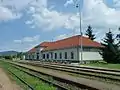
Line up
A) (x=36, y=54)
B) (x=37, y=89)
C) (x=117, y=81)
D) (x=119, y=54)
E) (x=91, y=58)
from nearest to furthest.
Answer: (x=37, y=89)
(x=117, y=81)
(x=119, y=54)
(x=91, y=58)
(x=36, y=54)

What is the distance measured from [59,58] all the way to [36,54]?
3464 centimetres

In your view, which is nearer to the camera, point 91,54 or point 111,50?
point 111,50

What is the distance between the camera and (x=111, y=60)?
53219 mm

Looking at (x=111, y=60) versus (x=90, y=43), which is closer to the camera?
(x=111, y=60)

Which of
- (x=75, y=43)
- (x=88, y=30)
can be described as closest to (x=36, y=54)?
(x=88, y=30)

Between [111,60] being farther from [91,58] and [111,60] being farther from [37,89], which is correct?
[37,89]

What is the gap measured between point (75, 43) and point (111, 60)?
15239mm

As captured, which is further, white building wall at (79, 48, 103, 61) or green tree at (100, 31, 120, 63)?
white building wall at (79, 48, 103, 61)

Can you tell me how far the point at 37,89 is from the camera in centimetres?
1609

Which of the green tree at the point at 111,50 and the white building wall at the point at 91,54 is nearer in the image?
the green tree at the point at 111,50

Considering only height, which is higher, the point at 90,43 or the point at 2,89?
the point at 90,43

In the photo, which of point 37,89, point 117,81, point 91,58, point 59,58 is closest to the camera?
point 37,89

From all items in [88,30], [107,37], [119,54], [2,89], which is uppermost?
[88,30]

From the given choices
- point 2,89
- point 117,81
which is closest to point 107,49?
point 117,81
